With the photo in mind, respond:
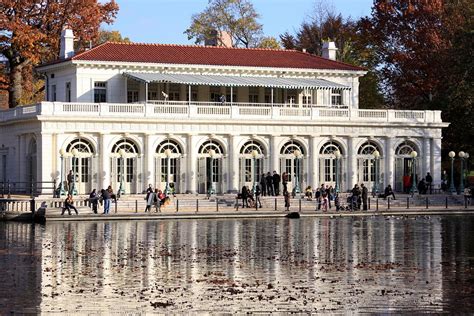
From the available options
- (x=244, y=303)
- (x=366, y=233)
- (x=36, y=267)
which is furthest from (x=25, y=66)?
(x=244, y=303)

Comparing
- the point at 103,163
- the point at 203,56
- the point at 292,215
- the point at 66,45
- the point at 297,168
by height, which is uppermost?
the point at 66,45

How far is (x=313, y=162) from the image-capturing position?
76.2 m

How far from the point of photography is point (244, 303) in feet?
84.0

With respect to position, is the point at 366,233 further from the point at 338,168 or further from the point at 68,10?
the point at 68,10

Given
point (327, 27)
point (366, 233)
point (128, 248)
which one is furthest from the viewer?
point (327, 27)

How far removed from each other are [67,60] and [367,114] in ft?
63.9

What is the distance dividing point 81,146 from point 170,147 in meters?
5.64

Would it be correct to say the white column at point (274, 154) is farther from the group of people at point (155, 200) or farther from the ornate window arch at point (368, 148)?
the group of people at point (155, 200)

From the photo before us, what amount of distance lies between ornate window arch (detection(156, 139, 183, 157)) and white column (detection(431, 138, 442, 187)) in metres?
17.1

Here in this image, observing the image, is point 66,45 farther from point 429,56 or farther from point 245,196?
point 429,56

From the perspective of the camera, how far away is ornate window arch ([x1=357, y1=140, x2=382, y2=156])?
77750 millimetres

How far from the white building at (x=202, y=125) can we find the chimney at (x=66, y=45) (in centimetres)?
11

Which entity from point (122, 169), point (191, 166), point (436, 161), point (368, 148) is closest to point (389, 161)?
point (368, 148)

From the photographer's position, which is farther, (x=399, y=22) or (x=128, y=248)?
(x=399, y=22)
